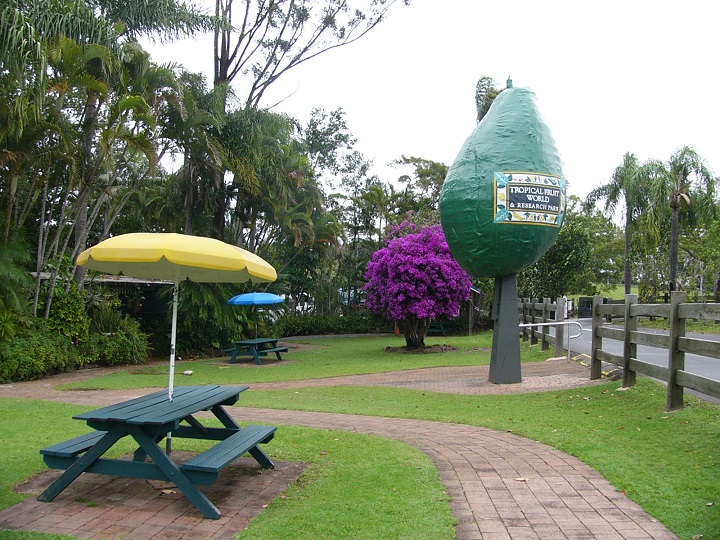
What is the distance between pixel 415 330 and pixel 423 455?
1360 cm

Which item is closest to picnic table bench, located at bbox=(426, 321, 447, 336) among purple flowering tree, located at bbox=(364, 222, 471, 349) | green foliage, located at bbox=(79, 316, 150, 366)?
purple flowering tree, located at bbox=(364, 222, 471, 349)

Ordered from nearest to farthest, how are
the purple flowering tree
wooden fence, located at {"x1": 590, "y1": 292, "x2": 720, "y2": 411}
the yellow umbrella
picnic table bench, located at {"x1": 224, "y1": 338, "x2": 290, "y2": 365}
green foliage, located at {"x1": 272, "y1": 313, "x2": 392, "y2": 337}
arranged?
1. the yellow umbrella
2. wooden fence, located at {"x1": 590, "y1": 292, "x2": 720, "y2": 411}
3. picnic table bench, located at {"x1": 224, "y1": 338, "x2": 290, "y2": 365}
4. the purple flowering tree
5. green foliage, located at {"x1": 272, "y1": 313, "x2": 392, "y2": 337}

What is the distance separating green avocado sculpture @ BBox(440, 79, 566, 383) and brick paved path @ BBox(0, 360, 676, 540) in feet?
14.5

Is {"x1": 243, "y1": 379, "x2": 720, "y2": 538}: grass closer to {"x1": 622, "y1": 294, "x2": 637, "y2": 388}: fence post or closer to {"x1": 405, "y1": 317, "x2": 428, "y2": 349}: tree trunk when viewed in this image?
{"x1": 622, "y1": 294, "x2": 637, "y2": 388}: fence post

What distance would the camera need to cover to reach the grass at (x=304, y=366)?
12961 mm

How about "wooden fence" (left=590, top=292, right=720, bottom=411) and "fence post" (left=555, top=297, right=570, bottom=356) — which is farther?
"fence post" (left=555, top=297, right=570, bottom=356)

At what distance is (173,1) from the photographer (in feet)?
55.1

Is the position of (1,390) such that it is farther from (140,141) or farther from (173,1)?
(173,1)

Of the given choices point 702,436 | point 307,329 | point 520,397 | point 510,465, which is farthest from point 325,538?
point 307,329

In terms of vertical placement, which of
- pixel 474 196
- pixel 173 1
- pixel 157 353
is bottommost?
pixel 157 353

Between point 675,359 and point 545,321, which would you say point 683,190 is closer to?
point 545,321

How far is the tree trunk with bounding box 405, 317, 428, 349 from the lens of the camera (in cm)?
1939

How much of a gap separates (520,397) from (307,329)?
19.9 m

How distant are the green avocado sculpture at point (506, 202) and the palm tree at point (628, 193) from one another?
2103 cm
